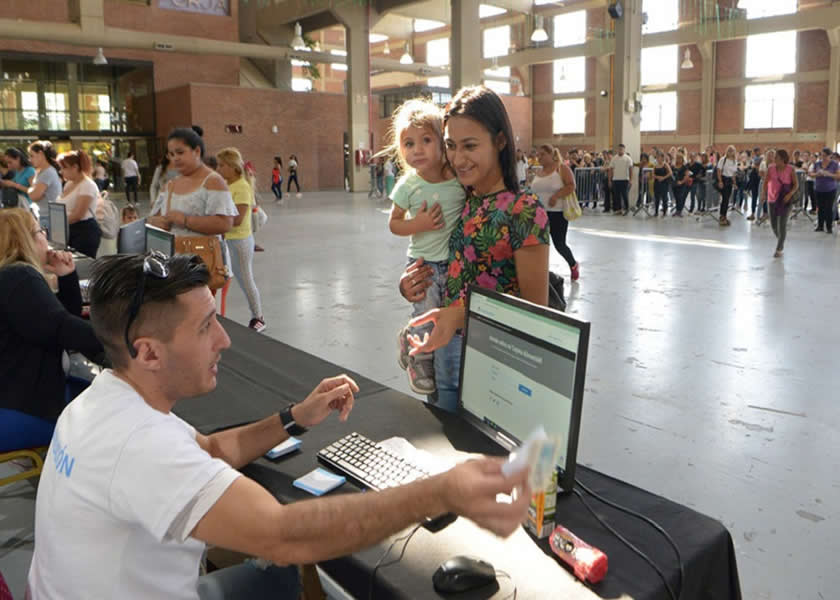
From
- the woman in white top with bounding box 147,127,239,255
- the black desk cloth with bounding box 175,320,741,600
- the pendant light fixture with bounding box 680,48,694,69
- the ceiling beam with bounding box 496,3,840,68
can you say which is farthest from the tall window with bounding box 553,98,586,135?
the black desk cloth with bounding box 175,320,741,600

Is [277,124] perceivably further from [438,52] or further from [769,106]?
[769,106]

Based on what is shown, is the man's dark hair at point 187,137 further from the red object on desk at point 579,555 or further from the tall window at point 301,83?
the tall window at point 301,83

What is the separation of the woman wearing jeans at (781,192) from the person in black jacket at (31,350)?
8.43m

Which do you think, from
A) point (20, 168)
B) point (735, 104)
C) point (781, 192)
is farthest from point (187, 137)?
point (735, 104)

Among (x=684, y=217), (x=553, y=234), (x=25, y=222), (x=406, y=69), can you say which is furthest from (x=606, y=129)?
(x=25, y=222)

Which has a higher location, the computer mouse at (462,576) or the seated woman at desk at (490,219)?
the seated woman at desk at (490,219)

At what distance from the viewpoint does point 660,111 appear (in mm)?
26422

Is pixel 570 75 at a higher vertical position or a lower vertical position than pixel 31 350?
higher

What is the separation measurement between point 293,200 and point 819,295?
16.1m

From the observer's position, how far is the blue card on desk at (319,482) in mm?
1541

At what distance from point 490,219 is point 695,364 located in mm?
3067

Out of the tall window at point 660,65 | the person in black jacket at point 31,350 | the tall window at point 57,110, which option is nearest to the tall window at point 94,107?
the tall window at point 57,110

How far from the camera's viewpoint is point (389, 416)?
6.51ft

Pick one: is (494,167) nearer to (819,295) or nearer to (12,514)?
(12,514)
